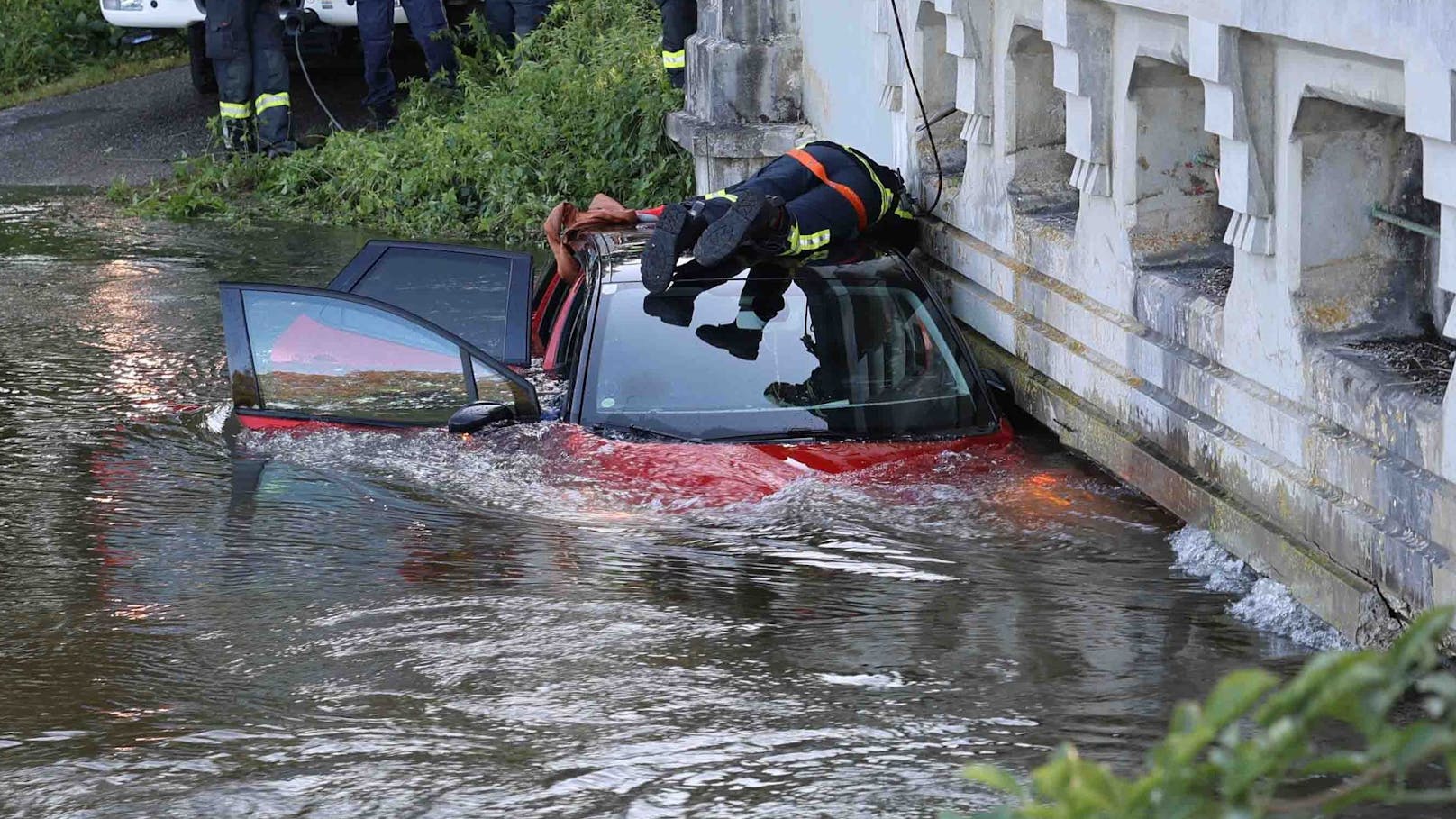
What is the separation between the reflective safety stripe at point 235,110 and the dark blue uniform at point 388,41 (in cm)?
101

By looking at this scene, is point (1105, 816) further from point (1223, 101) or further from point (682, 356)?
point (682, 356)

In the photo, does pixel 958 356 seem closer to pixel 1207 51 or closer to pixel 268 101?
pixel 1207 51

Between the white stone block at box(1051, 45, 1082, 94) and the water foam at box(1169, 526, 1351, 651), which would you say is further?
the white stone block at box(1051, 45, 1082, 94)

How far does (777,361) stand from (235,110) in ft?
26.8

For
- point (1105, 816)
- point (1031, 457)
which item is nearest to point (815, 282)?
point (1031, 457)

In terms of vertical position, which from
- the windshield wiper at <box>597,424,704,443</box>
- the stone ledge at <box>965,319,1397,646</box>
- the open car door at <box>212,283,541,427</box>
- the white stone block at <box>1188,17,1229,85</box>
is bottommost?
the stone ledge at <box>965,319,1397,646</box>

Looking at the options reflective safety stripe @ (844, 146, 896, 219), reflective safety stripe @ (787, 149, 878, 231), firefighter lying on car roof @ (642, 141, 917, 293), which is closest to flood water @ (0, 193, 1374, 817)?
firefighter lying on car roof @ (642, 141, 917, 293)

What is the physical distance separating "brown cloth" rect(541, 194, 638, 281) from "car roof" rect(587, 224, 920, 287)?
0.81 ft

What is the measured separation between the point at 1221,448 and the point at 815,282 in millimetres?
1540

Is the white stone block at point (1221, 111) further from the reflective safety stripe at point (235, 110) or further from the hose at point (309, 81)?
the reflective safety stripe at point (235, 110)

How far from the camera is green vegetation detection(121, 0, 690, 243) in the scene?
12.0 m

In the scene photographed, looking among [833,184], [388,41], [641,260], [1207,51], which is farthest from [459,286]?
[388,41]

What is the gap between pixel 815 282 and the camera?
250 inches

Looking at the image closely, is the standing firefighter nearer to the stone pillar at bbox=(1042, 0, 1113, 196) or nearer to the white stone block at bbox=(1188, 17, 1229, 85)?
the stone pillar at bbox=(1042, 0, 1113, 196)
